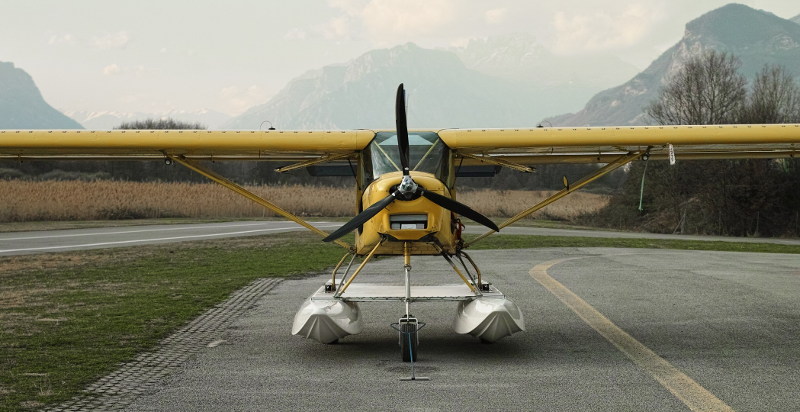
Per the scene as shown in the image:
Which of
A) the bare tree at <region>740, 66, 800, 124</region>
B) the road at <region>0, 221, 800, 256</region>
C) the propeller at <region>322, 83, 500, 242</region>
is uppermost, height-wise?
the bare tree at <region>740, 66, 800, 124</region>

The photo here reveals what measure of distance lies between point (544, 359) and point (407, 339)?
1346 millimetres

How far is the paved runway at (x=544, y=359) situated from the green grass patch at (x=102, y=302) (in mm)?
847

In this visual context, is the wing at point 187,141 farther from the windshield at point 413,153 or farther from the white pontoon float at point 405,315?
the white pontoon float at point 405,315

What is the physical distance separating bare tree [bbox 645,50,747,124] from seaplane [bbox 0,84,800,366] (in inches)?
1156

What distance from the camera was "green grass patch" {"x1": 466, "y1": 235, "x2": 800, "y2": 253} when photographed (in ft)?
83.2

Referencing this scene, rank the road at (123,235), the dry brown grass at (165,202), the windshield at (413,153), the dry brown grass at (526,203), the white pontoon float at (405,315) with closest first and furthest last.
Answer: the white pontoon float at (405,315), the windshield at (413,153), the road at (123,235), the dry brown grass at (165,202), the dry brown grass at (526,203)

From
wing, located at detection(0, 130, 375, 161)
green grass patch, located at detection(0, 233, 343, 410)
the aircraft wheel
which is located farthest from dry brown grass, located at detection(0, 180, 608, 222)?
the aircraft wheel

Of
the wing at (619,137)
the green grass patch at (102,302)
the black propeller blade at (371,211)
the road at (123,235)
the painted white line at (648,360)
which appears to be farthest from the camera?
the road at (123,235)

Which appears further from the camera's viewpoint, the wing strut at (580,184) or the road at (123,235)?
the road at (123,235)

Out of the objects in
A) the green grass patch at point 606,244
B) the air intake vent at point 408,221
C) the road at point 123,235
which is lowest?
the green grass patch at point 606,244

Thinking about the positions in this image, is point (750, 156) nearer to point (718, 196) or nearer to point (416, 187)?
point (416, 187)

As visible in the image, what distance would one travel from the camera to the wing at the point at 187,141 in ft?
33.0

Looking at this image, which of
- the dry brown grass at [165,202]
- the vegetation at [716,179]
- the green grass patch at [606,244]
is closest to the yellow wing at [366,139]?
the green grass patch at [606,244]

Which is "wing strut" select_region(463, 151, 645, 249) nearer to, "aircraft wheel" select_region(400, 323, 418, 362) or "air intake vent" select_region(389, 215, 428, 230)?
"air intake vent" select_region(389, 215, 428, 230)
